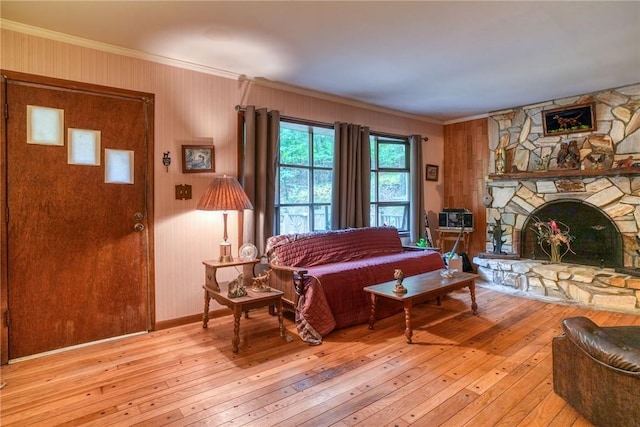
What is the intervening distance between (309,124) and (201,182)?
4.90ft

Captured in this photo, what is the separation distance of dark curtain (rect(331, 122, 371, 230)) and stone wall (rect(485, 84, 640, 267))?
6.65ft

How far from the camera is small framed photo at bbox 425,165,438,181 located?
5512 millimetres

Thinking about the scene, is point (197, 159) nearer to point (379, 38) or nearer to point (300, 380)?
point (379, 38)

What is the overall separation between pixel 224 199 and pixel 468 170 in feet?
13.5

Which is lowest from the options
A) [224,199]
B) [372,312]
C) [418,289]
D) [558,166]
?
[372,312]

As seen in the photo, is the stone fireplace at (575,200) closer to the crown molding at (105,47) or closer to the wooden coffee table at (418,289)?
the wooden coffee table at (418,289)

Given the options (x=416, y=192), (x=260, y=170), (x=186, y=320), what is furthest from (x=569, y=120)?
(x=186, y=320)

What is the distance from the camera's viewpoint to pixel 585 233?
4.27 metres

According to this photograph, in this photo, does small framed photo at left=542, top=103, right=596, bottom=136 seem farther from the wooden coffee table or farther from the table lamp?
the table lamp

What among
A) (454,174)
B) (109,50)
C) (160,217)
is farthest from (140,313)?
(454,174)

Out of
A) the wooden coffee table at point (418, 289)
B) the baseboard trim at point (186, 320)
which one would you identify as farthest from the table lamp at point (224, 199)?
the wooden coffee table at point (418, 289)

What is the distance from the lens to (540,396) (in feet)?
6.62

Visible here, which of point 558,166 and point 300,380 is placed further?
point 558,166

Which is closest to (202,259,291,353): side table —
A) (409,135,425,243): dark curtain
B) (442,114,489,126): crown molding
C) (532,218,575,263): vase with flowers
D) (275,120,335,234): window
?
(275,120,335,234): window
